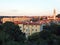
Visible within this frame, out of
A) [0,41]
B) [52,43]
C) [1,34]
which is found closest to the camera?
[0,41]

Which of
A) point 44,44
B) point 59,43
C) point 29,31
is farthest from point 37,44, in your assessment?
point 29,31

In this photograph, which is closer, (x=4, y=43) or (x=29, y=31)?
(x=4, y=43)

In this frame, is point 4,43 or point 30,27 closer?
point 4,43

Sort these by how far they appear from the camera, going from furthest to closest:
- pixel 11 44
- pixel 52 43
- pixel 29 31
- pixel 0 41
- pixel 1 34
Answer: pixel 29 31 → pixel 52 43 → pixel 1 34 → pixel 0 41 → pixel 11 44

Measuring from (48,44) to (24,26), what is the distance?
19268 mm

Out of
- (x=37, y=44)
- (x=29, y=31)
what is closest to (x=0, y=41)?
(x=37, y=44)

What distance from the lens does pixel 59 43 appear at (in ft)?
23.6

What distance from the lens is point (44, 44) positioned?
6.88m

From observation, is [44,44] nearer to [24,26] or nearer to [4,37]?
[4,37]

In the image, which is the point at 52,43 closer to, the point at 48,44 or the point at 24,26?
the point at 48,44

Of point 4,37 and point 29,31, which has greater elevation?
point 4,37

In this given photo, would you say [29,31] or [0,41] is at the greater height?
[0,41]

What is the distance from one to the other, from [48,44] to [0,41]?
5.18 feet

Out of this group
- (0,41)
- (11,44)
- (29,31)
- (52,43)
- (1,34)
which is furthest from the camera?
(29,31)
